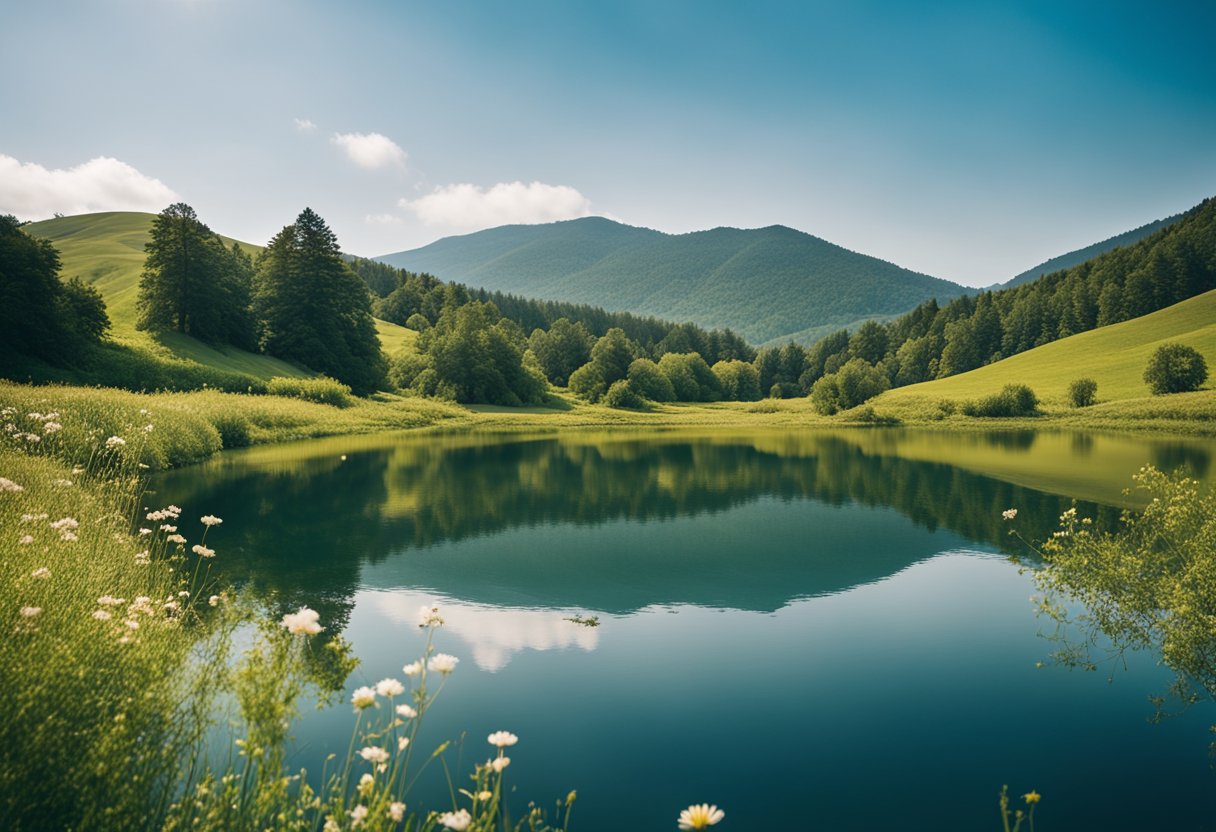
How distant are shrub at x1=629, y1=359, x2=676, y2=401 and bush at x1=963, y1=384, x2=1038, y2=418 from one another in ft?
156

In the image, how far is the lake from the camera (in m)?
7.00

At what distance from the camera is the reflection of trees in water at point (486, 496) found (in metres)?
16.4

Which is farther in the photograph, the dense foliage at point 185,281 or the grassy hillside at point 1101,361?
the grassy hillside at point 1101,361

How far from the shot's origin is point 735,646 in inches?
434

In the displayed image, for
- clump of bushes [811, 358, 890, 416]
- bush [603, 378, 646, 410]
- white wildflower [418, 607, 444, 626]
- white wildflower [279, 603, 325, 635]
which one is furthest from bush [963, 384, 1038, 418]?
white wildflower [279, 603, 325, 635]

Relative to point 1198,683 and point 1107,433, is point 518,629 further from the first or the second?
point 1107,433

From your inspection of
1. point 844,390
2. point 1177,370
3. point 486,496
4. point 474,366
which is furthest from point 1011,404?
point 486,496

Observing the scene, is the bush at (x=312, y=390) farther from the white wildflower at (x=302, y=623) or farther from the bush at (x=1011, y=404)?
the bush at (x=1011, y=404)

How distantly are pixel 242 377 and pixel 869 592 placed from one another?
4867 centimetres

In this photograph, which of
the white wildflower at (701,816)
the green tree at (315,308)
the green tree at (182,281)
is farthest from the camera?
the green tree at (315,308)

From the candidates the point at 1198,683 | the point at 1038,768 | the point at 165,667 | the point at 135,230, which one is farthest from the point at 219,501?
the point at 135,230

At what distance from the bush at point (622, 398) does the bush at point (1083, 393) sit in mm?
51162

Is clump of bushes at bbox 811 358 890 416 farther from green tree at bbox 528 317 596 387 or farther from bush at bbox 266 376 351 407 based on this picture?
bush at bbox 266 376 351 407

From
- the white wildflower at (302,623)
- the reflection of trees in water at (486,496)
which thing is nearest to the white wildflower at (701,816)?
the white wildflower at (302,623)
